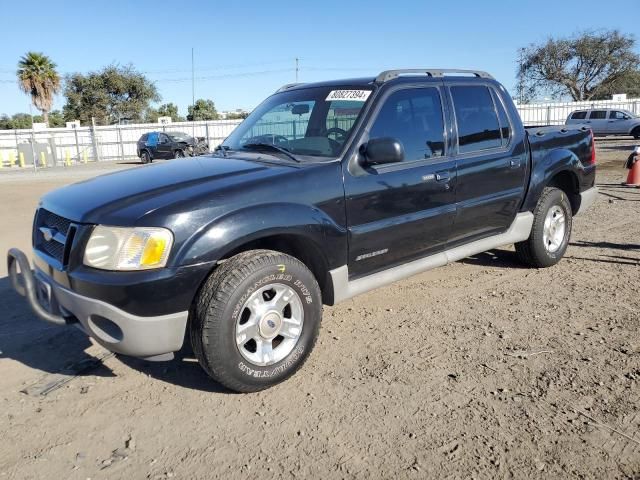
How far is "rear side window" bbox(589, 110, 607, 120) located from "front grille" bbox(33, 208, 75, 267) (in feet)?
96.8

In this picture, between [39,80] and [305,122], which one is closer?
[305,122]

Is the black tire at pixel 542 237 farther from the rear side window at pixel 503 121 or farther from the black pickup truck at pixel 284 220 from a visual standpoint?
the rear side window at pixel 503 121

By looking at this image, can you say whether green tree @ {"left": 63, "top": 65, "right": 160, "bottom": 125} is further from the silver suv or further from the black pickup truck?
the black pickup truck

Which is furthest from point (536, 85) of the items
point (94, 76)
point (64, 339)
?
point (64, 339)

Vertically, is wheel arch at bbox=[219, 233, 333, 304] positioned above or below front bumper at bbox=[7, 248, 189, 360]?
above

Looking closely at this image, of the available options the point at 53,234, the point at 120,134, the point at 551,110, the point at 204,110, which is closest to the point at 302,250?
the point at 53,234

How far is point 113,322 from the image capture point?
2830mm

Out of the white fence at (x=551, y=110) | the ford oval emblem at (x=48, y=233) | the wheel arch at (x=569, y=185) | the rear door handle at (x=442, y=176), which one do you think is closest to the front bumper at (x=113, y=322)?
the ford oval emblem at (x=48, y=233)

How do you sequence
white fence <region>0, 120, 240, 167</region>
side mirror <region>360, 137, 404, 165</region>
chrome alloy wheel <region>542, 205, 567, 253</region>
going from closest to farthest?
side mirror <region>360, 137, 404, 165</region> < chrome alloy wheel <region>542, 205, 567, 253</region> < white fence <region>0, 120, 240, 167</region>

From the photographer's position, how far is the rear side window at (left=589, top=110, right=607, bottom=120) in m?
27.3

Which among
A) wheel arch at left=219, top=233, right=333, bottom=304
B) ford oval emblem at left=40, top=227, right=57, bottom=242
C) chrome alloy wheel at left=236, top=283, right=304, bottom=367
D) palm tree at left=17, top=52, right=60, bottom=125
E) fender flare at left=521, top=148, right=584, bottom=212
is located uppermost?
palm tree at left=17, top=52, right=60, bottom=125

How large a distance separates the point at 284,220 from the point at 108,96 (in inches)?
2147

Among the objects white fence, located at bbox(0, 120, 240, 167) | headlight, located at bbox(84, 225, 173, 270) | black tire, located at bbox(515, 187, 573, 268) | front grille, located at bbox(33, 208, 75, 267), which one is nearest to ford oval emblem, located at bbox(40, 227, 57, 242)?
front grille, located at bbox(33, 208, 75, 267)

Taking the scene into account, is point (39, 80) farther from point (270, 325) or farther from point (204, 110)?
point (270, 325)
